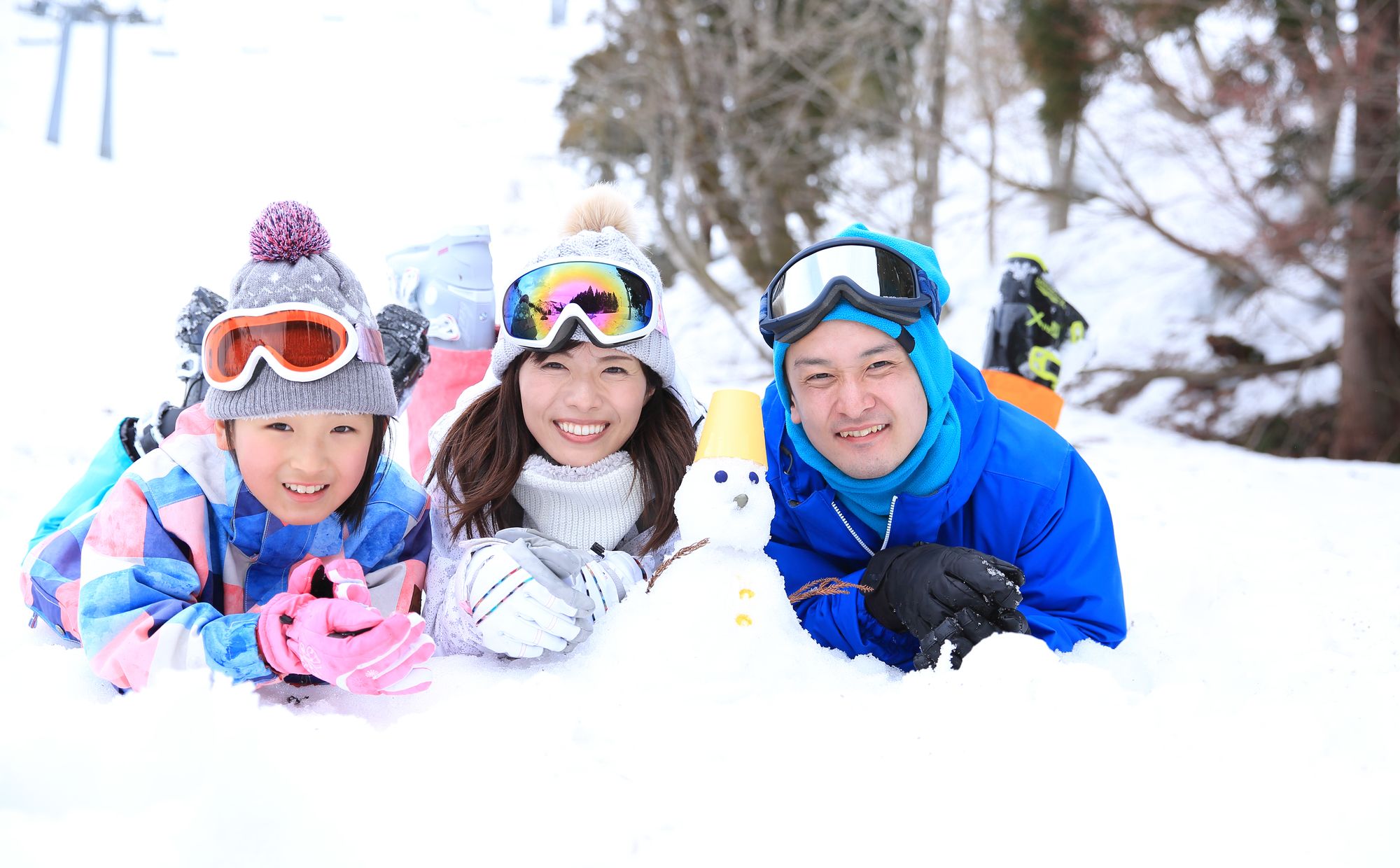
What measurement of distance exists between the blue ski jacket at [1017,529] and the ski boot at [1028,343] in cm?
109

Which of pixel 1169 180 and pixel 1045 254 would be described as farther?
pixel 1169 180

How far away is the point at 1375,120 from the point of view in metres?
6.46

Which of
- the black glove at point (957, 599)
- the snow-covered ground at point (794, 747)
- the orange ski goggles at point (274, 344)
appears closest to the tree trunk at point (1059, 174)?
the snow-covered ground at point (794, 747)

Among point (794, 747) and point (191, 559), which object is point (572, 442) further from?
point (794, 747)

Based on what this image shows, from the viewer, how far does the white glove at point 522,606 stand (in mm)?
2061

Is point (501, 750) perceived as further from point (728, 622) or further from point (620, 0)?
point (620, 0)

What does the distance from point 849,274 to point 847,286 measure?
40 millimetres

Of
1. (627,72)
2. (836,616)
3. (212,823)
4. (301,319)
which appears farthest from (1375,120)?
(212,823)

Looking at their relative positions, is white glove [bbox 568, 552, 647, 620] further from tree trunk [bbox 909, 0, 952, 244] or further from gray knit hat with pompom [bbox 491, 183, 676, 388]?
tree trunk [bbox 909, 0, 952, 244]

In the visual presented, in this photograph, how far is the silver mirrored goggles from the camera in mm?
2254

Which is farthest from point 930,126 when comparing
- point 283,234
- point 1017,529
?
point 283,234

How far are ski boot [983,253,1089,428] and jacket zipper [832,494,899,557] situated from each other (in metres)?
1.31

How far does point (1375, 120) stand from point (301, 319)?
7428mm

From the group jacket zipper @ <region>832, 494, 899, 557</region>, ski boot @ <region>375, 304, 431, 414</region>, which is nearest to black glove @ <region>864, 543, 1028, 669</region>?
jacket zipper @ <region>832, 494, 899, 557</region>
